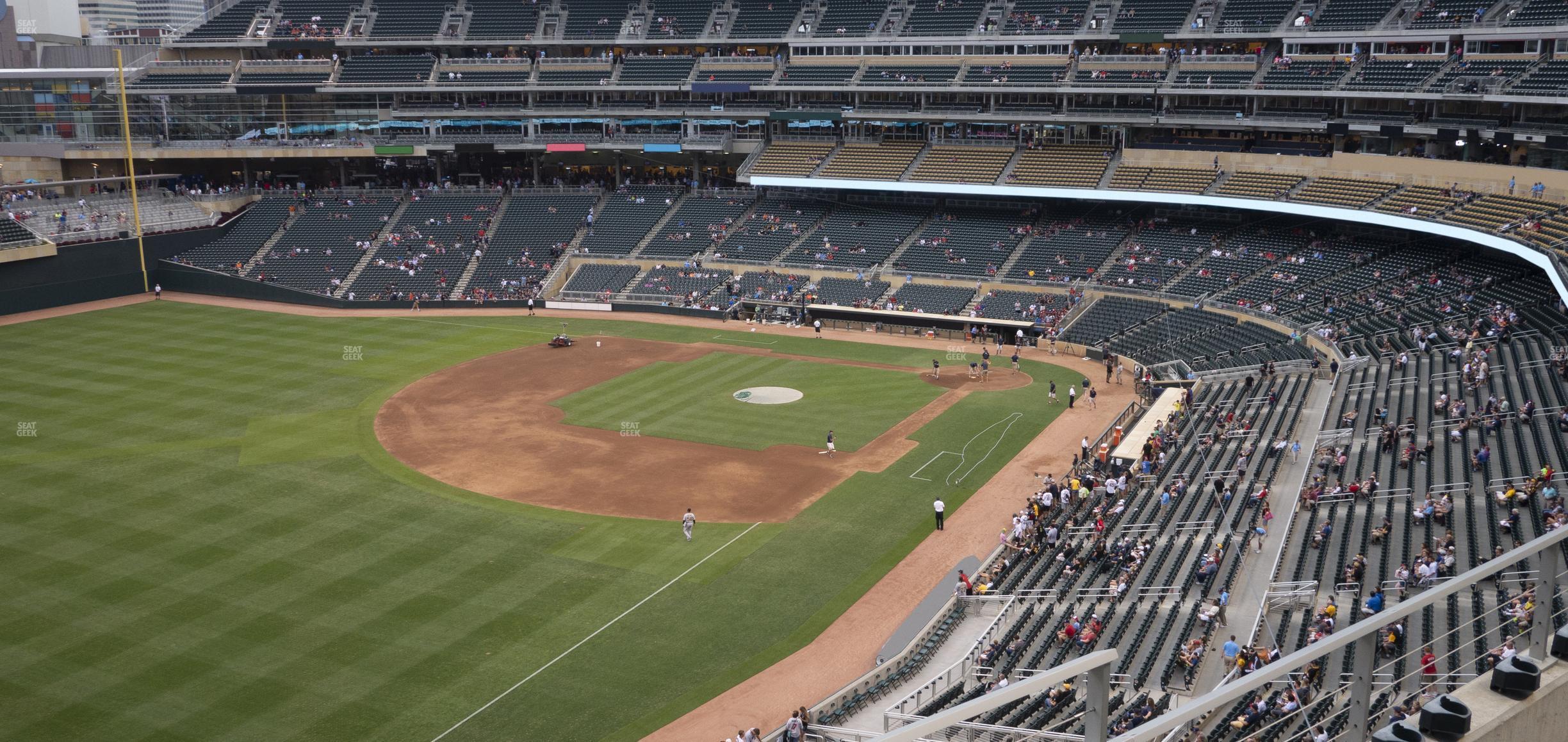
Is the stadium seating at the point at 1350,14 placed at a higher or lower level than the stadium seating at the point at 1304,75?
higher

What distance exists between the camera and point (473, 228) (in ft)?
262

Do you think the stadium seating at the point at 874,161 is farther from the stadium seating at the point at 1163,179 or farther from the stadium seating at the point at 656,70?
the stadium seating at the point at 1163,179

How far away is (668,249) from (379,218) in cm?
2161

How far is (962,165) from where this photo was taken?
241 ft

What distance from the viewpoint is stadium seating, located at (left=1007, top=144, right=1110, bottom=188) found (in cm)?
6856

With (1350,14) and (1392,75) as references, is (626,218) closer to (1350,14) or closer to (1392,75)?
(1350,14)

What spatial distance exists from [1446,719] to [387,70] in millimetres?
89140

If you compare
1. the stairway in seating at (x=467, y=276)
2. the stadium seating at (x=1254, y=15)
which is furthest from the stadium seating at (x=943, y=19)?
the stairway in seating at (x=467, y=276)

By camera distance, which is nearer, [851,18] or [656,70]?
[851,18]

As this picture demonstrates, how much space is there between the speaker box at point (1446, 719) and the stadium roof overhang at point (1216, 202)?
3310 centimetres

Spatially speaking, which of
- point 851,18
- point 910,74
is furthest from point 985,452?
point 851,18

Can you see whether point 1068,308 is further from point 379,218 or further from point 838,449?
point 379,218

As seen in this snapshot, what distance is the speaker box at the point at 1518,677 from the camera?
290 inches

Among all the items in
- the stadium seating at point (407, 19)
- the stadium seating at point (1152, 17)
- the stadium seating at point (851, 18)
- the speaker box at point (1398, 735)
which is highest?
the stadium seating at point (407, 19)
